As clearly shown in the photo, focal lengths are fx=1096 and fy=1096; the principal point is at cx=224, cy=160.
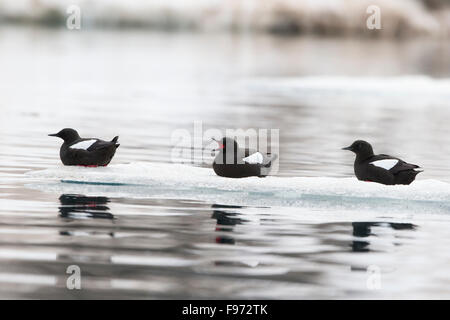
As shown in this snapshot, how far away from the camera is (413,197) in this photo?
1368 cm

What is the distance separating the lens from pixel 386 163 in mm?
14125

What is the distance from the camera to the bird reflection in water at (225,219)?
1118cm

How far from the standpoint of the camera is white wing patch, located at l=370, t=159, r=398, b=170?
46.2 ft

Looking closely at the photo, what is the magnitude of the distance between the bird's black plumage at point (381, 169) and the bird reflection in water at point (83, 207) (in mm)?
3334

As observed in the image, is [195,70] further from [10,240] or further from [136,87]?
[10,240]

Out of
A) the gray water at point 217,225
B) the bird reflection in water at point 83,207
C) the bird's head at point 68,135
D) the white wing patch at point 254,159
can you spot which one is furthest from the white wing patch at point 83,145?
the white wing patch at point 254,159

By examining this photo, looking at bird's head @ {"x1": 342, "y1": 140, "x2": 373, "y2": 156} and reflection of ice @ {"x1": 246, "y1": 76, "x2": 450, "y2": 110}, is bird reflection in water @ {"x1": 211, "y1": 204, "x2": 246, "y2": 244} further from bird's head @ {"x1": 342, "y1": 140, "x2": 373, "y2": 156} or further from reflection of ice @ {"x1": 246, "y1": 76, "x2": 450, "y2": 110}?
reflection of ice @ {"x1": 246, "y1": 76, "x2": 450, "y2": 110}

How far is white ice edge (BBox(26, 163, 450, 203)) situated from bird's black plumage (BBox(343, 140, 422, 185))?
0.14m

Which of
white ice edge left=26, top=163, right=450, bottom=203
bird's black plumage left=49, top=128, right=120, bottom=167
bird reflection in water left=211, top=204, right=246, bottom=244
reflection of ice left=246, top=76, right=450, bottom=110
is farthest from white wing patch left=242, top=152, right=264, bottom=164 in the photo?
reflection of ice left=246, top=76, right=450, bottom=110

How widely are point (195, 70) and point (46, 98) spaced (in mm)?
27554

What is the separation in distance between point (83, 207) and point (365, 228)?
328cm

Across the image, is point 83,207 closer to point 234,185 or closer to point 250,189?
point 234,185
